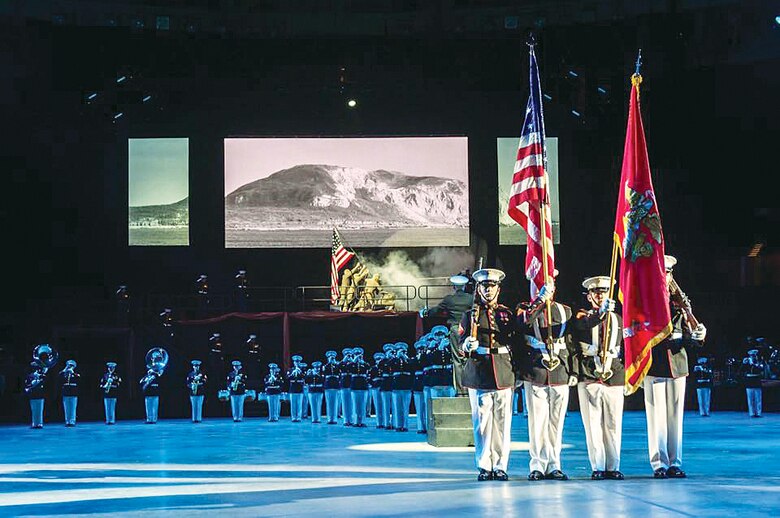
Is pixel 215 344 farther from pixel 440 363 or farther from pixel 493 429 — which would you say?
pixel 493 429

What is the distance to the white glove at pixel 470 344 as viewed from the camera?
9.89 meters

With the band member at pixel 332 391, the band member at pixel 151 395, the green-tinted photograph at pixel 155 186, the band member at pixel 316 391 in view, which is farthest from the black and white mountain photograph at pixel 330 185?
the band member at pixel 332 391

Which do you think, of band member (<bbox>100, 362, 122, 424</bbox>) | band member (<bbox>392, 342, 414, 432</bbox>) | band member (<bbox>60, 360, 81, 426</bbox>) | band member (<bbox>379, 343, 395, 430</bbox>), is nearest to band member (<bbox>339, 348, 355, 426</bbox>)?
band member (<bbox>379, 343, 395, 430</bbox>)

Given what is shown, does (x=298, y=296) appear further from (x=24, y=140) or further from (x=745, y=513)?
(x=745, y=513)

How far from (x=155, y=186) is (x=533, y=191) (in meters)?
18.5

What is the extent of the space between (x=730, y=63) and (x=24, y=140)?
16.7 m

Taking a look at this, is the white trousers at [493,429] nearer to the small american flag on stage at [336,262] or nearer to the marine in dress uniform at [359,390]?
the marine in dress uniform at [359,390]

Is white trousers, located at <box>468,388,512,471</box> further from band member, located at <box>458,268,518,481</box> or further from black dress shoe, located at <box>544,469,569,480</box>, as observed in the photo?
black dress shoe, located at <box>544,469,569,480</box>

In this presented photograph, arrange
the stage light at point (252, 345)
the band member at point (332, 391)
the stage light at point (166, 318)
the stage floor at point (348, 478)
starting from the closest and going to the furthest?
1. the stage floor at point (348, 478)
2. the band member at point (332, 391)
3. the stage light at point (252, 345)
4. the stage light at point (166, 318)

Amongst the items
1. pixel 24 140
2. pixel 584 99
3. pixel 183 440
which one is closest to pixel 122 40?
pixel 24 140

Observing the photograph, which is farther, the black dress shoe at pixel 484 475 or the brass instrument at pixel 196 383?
the brass instrument at pixel 196 383

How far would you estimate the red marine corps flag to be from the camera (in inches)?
385

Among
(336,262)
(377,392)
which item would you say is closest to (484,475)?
(377,392)

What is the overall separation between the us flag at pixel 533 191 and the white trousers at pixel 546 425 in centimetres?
110
